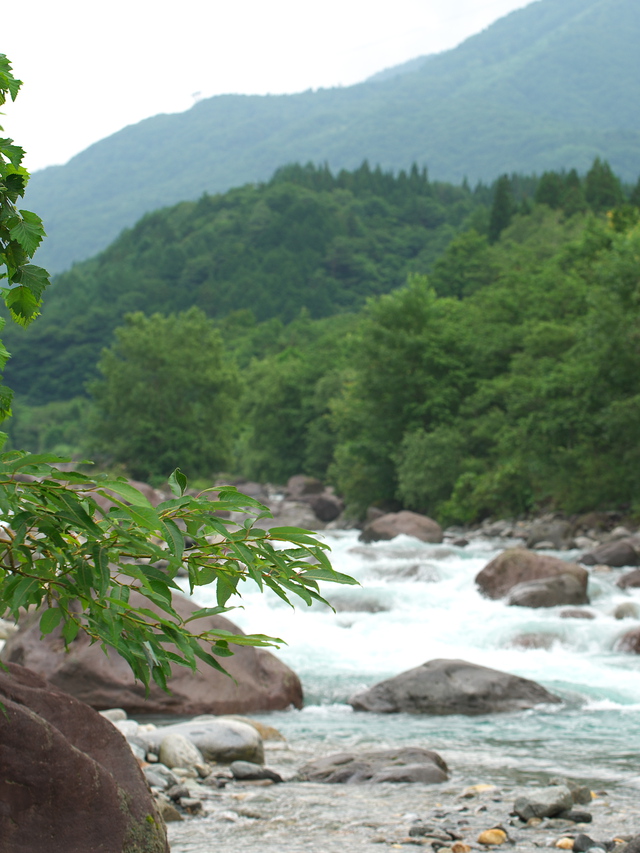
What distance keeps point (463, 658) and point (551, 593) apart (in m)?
3.49

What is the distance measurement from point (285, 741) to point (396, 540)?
713 inches

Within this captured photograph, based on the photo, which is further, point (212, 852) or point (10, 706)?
point (212, 852)

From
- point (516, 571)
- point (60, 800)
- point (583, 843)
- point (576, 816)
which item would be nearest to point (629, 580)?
point (516, 571)

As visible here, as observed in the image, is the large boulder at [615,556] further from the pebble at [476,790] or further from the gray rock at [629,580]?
the pebble at [476,790]

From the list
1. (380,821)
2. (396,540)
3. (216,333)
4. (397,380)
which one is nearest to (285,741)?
(380,821)

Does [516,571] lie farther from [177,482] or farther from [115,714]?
[177,482]

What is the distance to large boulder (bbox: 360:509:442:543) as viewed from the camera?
28.0m

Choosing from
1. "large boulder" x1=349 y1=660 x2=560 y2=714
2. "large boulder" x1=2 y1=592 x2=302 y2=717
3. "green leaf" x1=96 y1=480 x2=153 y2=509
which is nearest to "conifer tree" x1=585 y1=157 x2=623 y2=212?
"large boulder" x1=349 y1=660 x2=560 y2=714

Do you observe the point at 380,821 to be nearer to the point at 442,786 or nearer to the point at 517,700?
the point at 442,786

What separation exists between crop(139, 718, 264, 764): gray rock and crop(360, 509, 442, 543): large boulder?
19434mm

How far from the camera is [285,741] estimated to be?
964 centimetres

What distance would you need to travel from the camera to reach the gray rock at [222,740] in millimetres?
8500

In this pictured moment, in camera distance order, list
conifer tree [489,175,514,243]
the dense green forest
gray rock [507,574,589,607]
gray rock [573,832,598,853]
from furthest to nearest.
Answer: conifer tree [489,175,514,243] → the dense green forest → gray rock [507,574,589,607] → gray rock [573,832,598,853]

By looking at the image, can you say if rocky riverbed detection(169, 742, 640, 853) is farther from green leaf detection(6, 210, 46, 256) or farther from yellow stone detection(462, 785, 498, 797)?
green leaf detection(6, 210, 46, 256)
